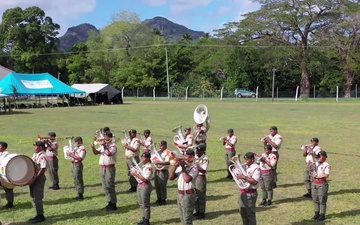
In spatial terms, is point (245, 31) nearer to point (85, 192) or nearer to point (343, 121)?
point (343, 121)

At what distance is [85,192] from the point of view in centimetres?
1281

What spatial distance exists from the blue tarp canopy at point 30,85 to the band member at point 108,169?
3764cm

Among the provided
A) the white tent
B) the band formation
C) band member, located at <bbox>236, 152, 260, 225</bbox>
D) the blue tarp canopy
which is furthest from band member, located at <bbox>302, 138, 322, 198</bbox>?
Result: the white tent

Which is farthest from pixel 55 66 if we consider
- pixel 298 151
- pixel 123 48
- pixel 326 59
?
pixel 298 151

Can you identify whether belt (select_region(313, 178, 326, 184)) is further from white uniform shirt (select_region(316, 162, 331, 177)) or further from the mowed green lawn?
the mowed green lawn

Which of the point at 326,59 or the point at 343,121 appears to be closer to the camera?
the point at 343,121

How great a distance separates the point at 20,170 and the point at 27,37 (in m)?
83.0

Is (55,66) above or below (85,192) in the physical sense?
above

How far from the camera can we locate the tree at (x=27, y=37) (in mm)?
84562

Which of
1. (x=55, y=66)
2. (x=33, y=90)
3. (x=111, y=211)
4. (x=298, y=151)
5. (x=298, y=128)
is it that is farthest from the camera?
(x=55, y=66)

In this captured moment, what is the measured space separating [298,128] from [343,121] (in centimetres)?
599

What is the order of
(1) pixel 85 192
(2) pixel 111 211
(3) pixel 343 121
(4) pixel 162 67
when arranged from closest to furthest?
1. (2) pixel 111 211
2. (1) pixel 85 192
3. (3) pixel 343 121
4. (4) pixel 162 67

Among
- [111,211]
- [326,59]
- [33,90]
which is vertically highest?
[326,59]

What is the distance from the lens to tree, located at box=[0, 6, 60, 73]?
84562 mm
